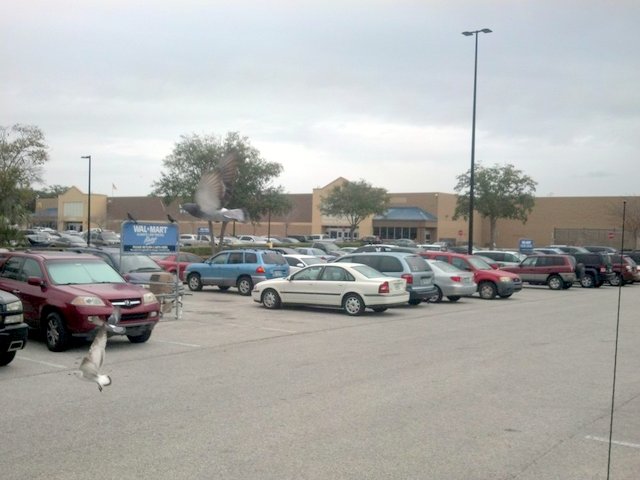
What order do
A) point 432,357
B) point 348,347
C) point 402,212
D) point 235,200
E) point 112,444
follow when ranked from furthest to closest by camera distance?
point 402,212 < point 235,200 < point 348,347 < point 432,357 < point 112,444

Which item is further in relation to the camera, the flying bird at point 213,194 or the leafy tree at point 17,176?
the leafy tree at point 17,176

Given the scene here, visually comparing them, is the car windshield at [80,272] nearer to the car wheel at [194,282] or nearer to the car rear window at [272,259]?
the car rear window at [272,259]

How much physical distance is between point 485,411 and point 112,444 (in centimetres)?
390

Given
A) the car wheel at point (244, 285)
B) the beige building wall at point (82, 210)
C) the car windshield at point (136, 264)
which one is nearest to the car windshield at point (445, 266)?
the car wheel at point (244, 285)

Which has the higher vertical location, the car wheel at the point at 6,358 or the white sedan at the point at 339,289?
the white sedan at the point at 339,289

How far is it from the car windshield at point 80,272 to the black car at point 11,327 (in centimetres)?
239

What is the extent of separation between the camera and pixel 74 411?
24.5 ft

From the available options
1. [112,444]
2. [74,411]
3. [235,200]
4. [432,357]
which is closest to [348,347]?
[432,357]

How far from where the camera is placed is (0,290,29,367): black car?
946 centimetres

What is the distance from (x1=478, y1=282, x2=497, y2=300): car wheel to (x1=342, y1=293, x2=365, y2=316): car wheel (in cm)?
796

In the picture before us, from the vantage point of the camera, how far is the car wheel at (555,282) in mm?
29594

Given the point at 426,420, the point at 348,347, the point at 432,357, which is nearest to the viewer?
the point at 426,420

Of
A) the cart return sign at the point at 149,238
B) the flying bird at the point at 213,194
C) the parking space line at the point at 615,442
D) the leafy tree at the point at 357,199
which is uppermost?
the leafy tree at the point at 357,199

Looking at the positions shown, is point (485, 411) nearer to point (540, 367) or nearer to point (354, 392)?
point (354, 392)
